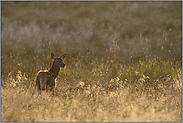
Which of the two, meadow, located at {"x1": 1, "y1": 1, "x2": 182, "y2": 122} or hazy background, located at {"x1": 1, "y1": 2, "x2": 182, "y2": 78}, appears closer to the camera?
meadow, located at {"x1": 1, "y1": 1, "x2": 182, "y2": 122}

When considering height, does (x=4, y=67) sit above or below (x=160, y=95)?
above

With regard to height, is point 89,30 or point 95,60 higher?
point 89,30

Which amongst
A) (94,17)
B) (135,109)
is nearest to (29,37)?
(94,17)

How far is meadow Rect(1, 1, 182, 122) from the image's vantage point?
4316 mm

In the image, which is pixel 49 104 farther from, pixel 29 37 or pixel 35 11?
pixel 35 11

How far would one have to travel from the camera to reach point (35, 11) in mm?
12336

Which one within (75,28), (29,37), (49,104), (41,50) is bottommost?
(49,104)

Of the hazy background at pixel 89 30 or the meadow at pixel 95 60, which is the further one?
the hazy background at pixel 89 30

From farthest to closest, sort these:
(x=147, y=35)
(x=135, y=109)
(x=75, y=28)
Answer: (x=75, y=28) < (x=147, y=35) < (x=135, y=109)

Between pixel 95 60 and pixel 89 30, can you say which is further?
pixel 89 30

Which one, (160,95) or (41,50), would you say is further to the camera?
(41,50)

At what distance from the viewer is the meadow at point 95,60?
4.32m

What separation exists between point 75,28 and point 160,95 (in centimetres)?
696

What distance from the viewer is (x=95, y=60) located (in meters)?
8.34
